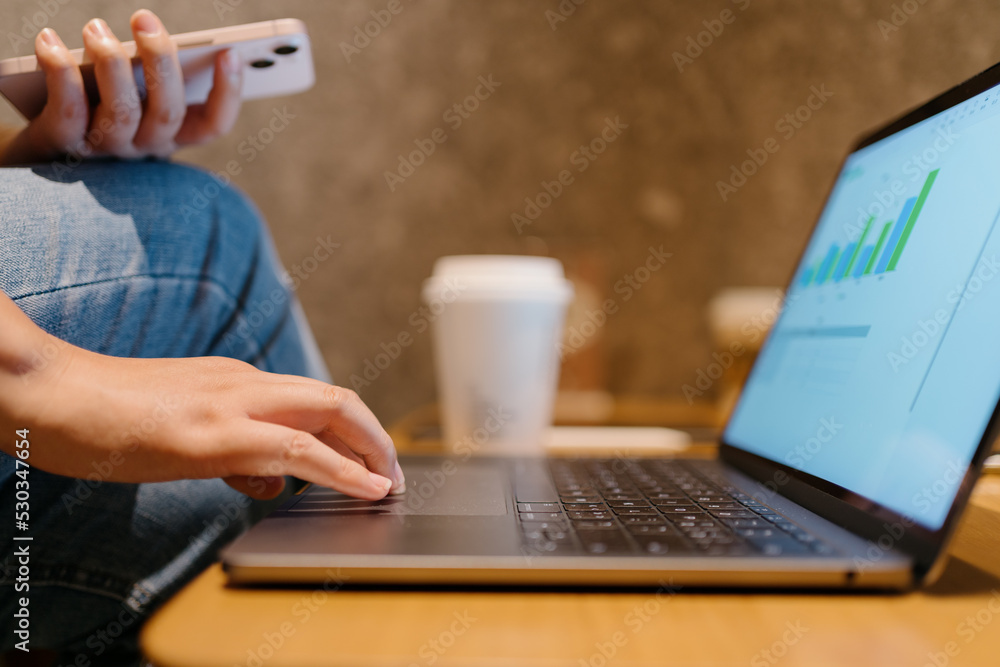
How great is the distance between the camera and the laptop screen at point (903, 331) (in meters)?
0.27

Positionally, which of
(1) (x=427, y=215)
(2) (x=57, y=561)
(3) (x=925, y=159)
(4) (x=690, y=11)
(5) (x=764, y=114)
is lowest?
(2) (x=57, y=561)

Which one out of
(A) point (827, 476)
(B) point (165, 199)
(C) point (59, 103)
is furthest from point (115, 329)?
(A) point (827, 476)

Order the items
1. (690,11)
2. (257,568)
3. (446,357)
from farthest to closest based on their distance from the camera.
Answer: (690,11) < (446,357) < (257,568)

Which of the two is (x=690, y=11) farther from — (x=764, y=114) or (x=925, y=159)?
(x=925, y=159)

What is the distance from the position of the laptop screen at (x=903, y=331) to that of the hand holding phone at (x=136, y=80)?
49 cm

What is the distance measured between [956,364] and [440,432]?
57 centimetres

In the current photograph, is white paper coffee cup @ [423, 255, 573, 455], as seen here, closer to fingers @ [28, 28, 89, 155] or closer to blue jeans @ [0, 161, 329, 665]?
blue jeans @ [0, 161, 329, 665]

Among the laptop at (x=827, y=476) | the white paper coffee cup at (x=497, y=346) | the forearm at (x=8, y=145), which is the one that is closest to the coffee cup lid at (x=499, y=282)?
the white paper coffee cup at (x=497, y=346)

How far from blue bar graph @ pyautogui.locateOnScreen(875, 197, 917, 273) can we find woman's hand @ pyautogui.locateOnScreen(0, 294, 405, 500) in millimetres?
361

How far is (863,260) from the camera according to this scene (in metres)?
0.42

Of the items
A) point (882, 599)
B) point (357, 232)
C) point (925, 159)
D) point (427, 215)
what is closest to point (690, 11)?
point (427, 215)

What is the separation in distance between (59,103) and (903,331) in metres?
0.66

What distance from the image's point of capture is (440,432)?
753 millimetres

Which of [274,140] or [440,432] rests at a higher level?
[274,140]
